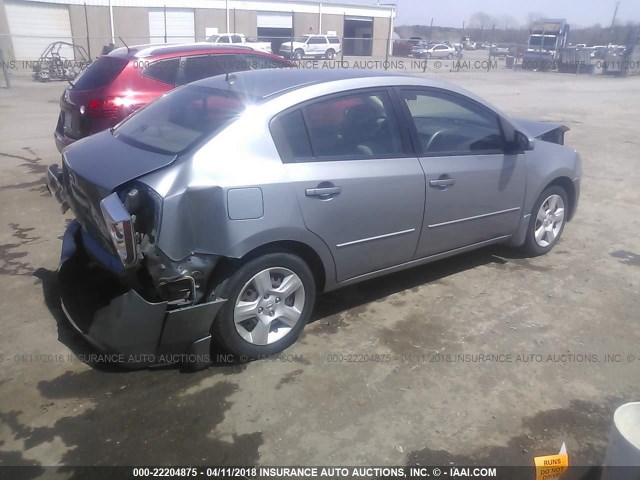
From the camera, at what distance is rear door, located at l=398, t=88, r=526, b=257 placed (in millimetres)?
4051

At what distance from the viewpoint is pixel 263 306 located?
3.43m

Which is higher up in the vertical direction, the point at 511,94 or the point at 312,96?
the point at 312,96

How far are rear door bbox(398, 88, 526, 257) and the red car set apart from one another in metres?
3.94

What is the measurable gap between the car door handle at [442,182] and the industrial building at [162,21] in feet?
85.4

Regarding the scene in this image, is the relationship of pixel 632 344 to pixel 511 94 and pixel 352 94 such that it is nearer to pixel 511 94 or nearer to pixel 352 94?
pixel 352 94

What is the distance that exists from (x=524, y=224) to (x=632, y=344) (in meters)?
1.41

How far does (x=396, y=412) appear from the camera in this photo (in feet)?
10.1

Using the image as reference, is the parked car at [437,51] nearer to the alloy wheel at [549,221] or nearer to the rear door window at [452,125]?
the alloy wheel at [549,221]

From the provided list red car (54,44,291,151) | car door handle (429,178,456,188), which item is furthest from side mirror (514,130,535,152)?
red car (54,44,291,151)

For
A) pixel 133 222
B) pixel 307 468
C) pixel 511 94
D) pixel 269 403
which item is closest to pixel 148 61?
pixel 133 222

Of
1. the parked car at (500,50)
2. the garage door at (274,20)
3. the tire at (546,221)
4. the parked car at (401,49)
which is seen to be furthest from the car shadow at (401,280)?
the parked car at (401,49)

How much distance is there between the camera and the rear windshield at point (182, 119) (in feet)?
11.0

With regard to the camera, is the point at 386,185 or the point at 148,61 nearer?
the point at 386,185

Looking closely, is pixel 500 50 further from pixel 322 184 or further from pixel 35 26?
pixel 322 184
